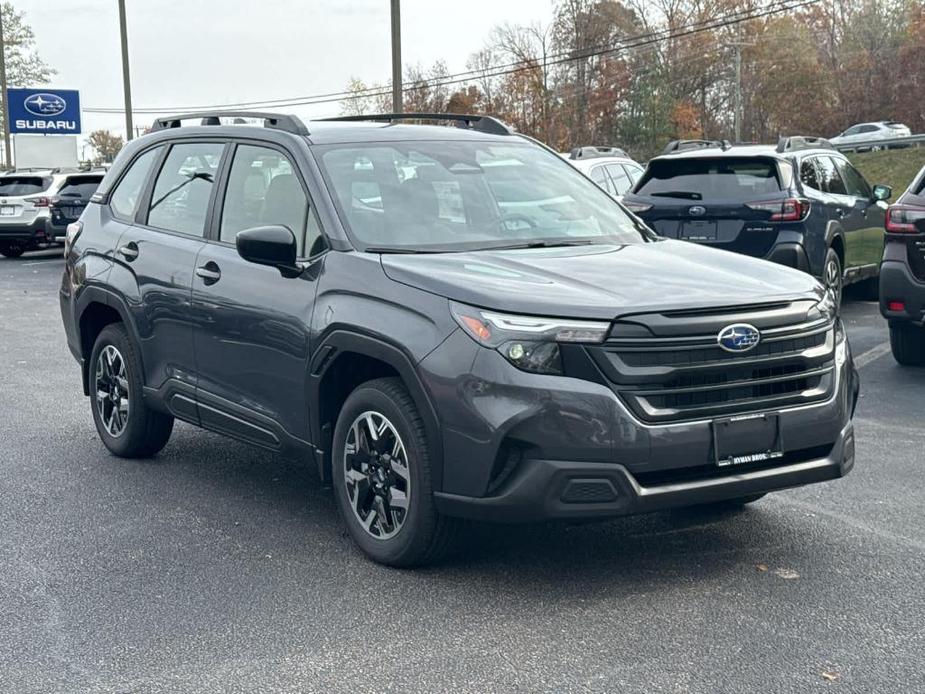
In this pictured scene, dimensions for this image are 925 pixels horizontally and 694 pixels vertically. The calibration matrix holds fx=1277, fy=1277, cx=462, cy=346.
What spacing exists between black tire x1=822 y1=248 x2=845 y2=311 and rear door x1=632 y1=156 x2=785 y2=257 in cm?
81

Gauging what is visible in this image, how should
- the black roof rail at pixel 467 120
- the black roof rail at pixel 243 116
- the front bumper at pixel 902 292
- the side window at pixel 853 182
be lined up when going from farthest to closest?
the side window at pixel 853 182 < the front bumper at pixel 902 292 < the black roof rail at pixel 467 120 < the black roof rail at pixel 243 116

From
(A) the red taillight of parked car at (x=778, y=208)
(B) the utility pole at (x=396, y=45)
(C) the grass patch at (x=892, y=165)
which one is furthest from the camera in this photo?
(C) the grass patch at (x=892, y=165)

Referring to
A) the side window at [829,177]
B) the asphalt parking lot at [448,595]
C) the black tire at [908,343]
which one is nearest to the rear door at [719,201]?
the side window at [829,177]

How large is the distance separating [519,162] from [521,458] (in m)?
2.18

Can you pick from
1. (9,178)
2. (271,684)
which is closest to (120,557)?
(271,684)

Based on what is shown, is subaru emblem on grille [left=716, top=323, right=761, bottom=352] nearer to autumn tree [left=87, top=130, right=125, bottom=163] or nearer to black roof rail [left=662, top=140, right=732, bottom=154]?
black roof rail [left=662, top=140, right=732, bottom=154]

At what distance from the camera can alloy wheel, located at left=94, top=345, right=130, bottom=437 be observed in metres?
7.01

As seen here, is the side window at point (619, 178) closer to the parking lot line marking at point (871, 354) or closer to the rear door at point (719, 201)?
the rear door at point (719, 201)

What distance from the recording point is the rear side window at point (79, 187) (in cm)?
2456

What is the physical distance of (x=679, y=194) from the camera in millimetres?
12102

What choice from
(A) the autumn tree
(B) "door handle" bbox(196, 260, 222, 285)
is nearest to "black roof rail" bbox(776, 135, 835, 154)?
(B) "door handle" bbox(196, 260, 222, 285)

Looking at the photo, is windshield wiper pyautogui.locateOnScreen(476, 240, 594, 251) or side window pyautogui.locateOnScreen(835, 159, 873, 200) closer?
windshield wiper pyautogui.locateOnScreen(476, 240, 594, 251)

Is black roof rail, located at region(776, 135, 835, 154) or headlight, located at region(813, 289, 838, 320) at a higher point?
black roof rail, located at region(776, 135, 835, 154)

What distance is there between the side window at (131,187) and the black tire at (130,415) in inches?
25.7
